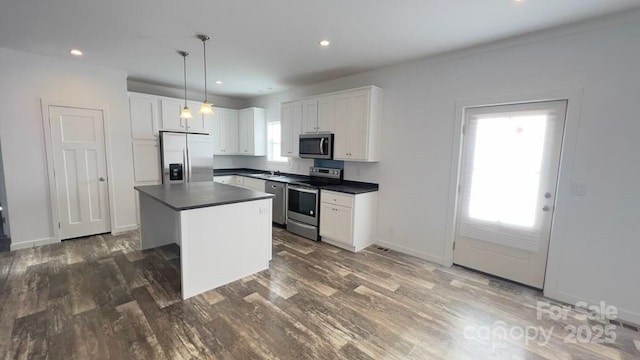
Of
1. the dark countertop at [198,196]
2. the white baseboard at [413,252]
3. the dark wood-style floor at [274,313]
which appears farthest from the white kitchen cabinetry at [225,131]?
the white baseboard at [413,252]

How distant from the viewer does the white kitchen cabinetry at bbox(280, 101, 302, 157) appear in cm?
484

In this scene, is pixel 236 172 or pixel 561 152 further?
pixel 236 172

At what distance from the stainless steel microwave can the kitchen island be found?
151 cm

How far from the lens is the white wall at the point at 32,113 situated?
3531 millimetres

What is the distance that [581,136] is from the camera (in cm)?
252

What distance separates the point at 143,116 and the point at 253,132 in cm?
203

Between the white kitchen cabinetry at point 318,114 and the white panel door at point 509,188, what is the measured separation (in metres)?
1.94

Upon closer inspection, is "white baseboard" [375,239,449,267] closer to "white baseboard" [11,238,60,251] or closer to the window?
the window

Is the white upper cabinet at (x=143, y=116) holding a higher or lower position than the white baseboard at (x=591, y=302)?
higher

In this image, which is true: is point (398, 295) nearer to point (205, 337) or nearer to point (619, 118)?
point (205, 337)

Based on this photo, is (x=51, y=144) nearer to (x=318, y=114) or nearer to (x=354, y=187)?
(x=318, y=114)

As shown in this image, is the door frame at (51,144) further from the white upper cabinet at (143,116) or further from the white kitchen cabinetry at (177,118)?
the white kitchen cabinetry at (177,118)

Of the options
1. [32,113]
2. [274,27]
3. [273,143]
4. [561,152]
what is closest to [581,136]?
[561,152]

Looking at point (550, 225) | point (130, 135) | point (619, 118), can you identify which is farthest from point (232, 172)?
point (619, 118)
